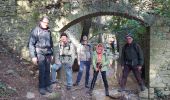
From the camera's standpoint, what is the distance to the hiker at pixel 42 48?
8008mm

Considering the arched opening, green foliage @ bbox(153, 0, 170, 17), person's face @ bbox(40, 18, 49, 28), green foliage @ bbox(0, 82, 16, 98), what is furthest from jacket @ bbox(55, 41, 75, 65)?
green foliage @ bbox(153, 0, 170, 17)

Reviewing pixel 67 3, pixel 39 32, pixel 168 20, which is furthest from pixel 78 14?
pixel 168 20

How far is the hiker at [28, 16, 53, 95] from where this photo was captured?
801cm

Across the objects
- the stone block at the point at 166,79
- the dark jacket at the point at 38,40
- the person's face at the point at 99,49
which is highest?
the dark jacket at the point at 38,40

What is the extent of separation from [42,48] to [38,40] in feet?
0.65

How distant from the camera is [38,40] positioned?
809 centimetres

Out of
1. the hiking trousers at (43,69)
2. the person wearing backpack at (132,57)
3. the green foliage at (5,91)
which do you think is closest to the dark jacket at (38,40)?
the hiking trousers at (43,69)

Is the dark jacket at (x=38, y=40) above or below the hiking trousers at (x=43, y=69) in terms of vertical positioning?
above

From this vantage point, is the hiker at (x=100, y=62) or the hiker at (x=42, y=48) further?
the hiker at (x=100, y=62)

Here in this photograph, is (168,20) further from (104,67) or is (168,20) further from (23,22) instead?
(23,22)

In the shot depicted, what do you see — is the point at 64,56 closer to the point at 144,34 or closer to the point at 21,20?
the point at 21,20

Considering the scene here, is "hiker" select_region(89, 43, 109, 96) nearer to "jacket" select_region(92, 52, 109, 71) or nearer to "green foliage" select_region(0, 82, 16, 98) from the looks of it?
"jacket" select_region(92, 52, 109, 71)

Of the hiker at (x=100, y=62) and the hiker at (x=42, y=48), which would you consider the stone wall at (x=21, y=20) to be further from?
the hiker at (x=42, y=48)

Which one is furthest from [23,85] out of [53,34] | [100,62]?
[100,62]
